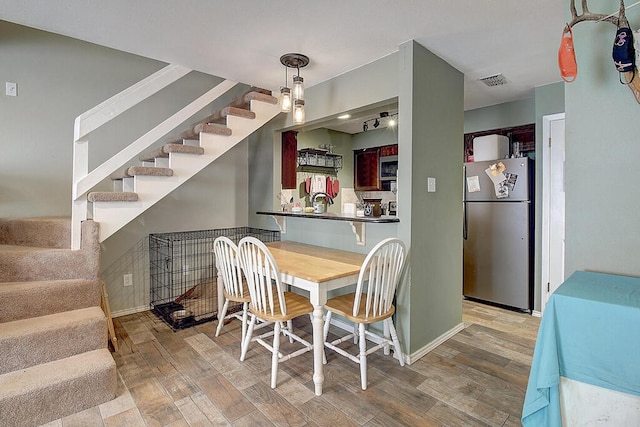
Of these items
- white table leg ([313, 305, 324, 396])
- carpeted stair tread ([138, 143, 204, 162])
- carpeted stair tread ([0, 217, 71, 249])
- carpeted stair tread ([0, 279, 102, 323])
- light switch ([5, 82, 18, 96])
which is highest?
light switch ([5, 82, 18, 96])

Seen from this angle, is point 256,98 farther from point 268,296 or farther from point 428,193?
point 268,296

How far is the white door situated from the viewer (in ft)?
10.5

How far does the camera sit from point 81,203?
2.34m

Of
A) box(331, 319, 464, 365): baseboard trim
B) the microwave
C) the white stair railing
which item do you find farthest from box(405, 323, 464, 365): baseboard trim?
the microwave

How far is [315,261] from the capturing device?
2523mm

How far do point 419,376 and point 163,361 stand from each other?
1.84 m

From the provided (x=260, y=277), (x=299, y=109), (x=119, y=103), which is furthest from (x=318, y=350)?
(x=119, y=103)

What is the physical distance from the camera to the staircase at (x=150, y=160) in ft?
7.55

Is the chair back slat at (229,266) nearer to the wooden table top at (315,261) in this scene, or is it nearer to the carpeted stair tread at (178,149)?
the wooden table top at (315,261)

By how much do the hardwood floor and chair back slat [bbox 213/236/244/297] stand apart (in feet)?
1.61

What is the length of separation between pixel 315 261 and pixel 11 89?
2.92 m

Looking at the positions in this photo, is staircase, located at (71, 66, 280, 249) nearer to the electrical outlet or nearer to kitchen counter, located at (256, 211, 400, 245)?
the electrical outlet

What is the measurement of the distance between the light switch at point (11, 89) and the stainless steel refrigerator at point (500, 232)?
4.42 metres

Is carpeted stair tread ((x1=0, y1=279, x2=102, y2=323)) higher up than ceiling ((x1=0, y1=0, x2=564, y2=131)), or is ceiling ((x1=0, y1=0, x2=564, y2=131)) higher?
ceiling ((x1=0, y1=0, x2=564, y2=131))
